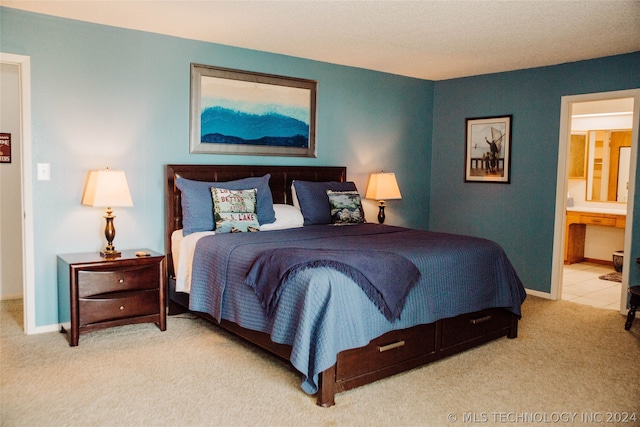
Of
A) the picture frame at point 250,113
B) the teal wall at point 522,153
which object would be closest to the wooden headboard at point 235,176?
the picture frame at point 250,113

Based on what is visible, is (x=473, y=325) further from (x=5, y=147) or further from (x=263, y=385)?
(x=5, y=147)

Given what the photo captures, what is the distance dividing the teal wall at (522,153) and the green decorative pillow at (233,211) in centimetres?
281

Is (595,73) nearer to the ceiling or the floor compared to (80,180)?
nearer to the ceiling

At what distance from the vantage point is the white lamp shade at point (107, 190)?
146 inches

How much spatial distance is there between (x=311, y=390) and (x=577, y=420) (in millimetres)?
1353

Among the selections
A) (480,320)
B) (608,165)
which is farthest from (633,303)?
(608,165)

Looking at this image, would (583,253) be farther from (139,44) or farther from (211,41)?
(139,44)

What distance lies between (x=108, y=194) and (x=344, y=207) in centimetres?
205

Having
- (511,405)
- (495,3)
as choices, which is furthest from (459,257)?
(495,3)

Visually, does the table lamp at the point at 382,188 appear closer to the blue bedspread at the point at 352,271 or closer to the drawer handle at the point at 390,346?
the blue bedspread at the point at 352,271

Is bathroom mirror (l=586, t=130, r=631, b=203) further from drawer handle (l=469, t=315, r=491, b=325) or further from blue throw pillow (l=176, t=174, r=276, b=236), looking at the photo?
blue throw pillow (l=176, t=174, r=276, b=236)

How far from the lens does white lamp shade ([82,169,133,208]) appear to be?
3.71 meters

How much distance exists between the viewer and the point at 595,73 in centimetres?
486

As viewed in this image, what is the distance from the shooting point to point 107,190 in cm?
373
